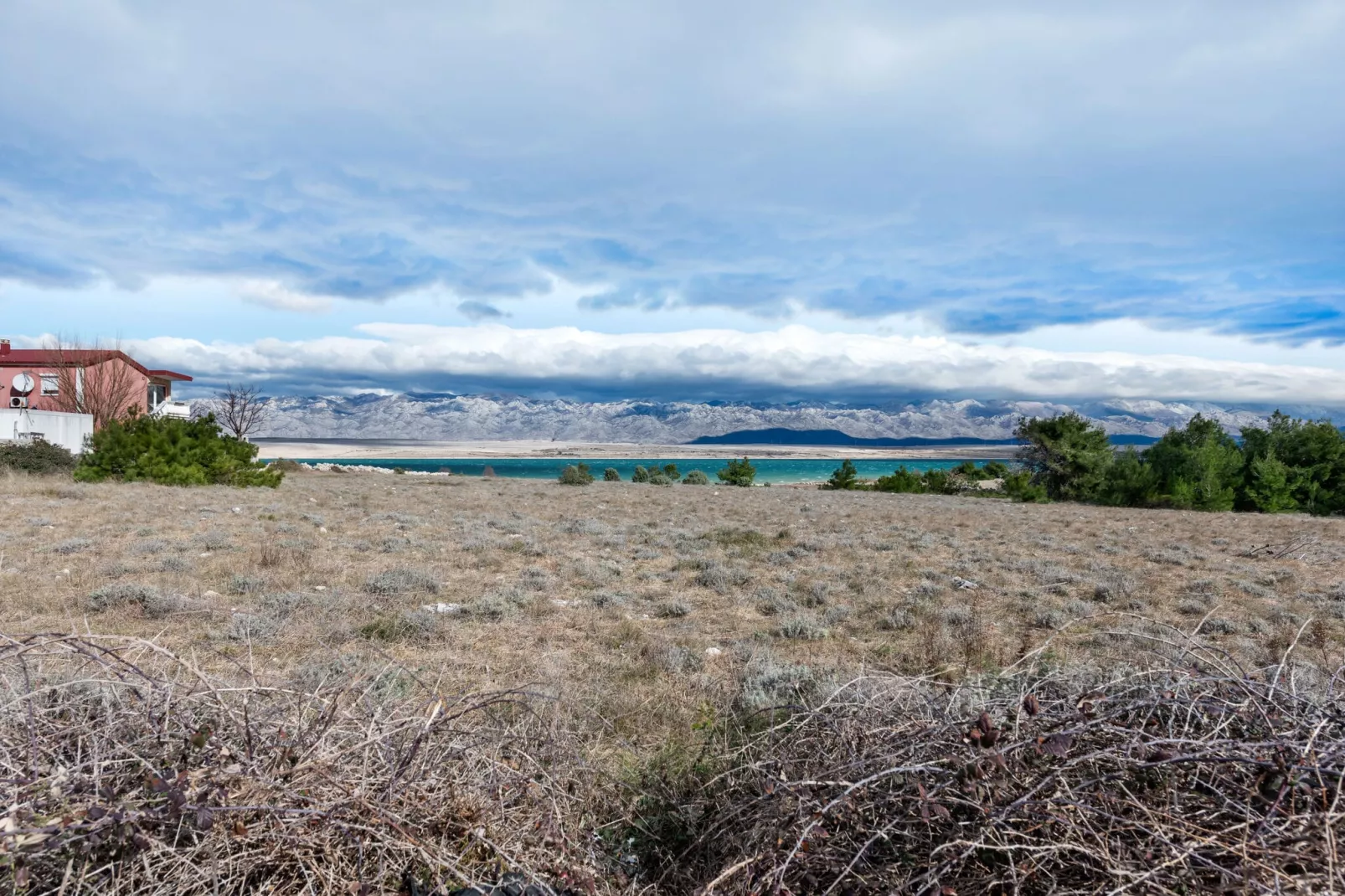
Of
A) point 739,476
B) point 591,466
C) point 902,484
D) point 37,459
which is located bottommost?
point 591,466

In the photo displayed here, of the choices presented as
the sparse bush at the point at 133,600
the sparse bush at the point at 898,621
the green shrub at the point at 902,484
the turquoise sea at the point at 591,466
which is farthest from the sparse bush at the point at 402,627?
the turquoise sea at the point at 591,466

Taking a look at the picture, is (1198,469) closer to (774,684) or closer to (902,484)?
(902,484)

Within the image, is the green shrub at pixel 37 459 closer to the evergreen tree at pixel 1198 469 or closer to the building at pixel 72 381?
the building at pixel 72 381

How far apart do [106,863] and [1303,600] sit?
12973mm

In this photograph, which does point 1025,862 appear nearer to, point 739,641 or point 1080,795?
point 1080,795

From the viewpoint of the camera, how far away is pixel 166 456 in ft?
74.6

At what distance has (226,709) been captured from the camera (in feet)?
8.62

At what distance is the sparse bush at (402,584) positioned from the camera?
911cm

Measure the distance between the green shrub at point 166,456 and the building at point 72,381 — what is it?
19.6 m

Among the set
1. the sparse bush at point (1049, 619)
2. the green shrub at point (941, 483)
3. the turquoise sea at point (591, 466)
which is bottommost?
the turquoise sea at point (591, 466)

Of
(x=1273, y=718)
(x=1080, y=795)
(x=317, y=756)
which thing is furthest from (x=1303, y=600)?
(x=317, y=756)

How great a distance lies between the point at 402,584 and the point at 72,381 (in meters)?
45.0

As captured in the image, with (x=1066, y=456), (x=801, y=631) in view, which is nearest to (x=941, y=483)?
(x=1066, y=456)

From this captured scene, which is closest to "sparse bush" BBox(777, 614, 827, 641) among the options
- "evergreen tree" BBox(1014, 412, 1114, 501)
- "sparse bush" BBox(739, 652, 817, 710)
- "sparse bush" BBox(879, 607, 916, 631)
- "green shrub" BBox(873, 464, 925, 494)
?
"sparse bush" BBox(879, 607, 916, 631)
